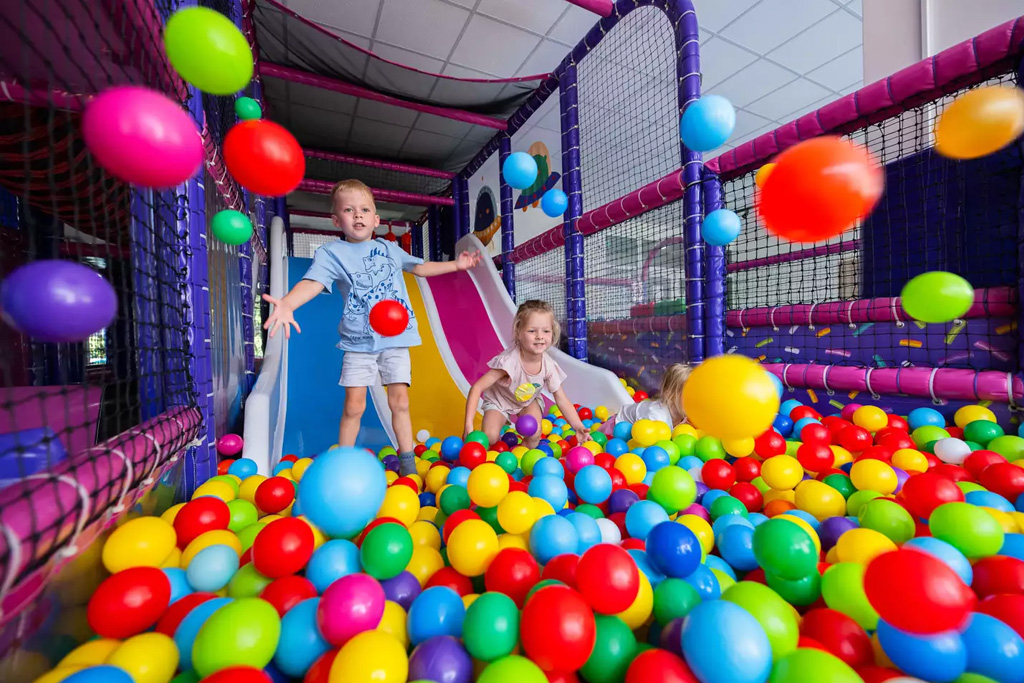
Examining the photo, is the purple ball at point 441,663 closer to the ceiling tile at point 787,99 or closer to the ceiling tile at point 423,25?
the ceiling tile at point 423,25

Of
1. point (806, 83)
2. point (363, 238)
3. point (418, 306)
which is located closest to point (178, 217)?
point (363, 238)

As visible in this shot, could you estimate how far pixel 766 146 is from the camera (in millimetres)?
1758

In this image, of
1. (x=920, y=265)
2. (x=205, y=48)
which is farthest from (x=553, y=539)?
(x=920, y=265)

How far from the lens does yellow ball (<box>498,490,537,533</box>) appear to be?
2.79 ft

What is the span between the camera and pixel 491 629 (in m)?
0.56

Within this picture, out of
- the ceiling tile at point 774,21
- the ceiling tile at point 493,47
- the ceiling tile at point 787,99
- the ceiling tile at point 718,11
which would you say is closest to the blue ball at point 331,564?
the ceiling tile at point 493,47

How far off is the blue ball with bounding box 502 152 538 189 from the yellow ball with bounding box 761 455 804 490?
1077 mm

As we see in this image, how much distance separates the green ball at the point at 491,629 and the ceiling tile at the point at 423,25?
128 inches

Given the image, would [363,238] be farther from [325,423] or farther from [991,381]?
[991,381]

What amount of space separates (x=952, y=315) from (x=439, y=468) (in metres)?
1.18

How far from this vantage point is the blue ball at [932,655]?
50 cm

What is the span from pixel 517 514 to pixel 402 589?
228mm

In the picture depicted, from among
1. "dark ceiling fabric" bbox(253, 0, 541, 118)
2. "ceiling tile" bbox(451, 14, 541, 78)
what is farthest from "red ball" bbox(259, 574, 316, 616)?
"ceiling tile" bbox(451, 14, 541, 78)

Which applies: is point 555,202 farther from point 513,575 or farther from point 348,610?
point 348,610
